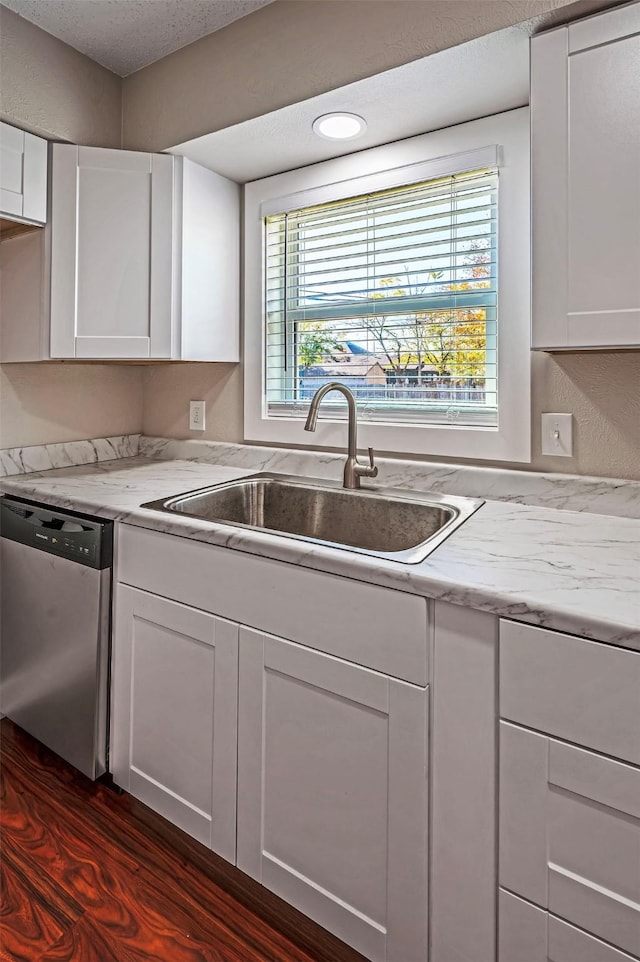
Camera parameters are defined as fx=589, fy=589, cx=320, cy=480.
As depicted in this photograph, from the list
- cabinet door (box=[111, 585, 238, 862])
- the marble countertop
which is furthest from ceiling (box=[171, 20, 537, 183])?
cabinet door (box=[111, 585, 238, 862])

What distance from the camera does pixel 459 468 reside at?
1.78m

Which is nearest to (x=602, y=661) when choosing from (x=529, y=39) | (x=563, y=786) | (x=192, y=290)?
(x=563, y=786)

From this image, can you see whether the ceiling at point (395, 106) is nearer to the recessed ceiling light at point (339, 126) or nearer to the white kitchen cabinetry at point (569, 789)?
the recessed ceiling light at point (339, 126)

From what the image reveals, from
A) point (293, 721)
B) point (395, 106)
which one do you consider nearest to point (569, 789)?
point (293, 721)

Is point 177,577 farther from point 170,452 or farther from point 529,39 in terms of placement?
point 529,39

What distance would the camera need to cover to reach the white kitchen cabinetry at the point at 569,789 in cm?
89

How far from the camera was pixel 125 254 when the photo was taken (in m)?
1.98

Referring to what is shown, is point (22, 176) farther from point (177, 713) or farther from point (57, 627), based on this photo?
point (177, 713)

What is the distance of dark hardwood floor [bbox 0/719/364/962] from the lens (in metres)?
1.29

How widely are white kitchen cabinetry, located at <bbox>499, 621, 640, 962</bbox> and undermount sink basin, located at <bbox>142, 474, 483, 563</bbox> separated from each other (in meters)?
0.47

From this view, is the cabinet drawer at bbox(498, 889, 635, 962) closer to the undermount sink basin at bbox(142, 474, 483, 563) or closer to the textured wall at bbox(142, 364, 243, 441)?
the undermount sink basin at bbox(142, 474, 483, 563)

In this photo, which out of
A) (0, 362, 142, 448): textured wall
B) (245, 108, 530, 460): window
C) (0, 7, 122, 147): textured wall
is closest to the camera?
(245, 108, 530, 460): window

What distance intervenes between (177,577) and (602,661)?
0.98 m

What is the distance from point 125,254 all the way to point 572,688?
1.84 meters
